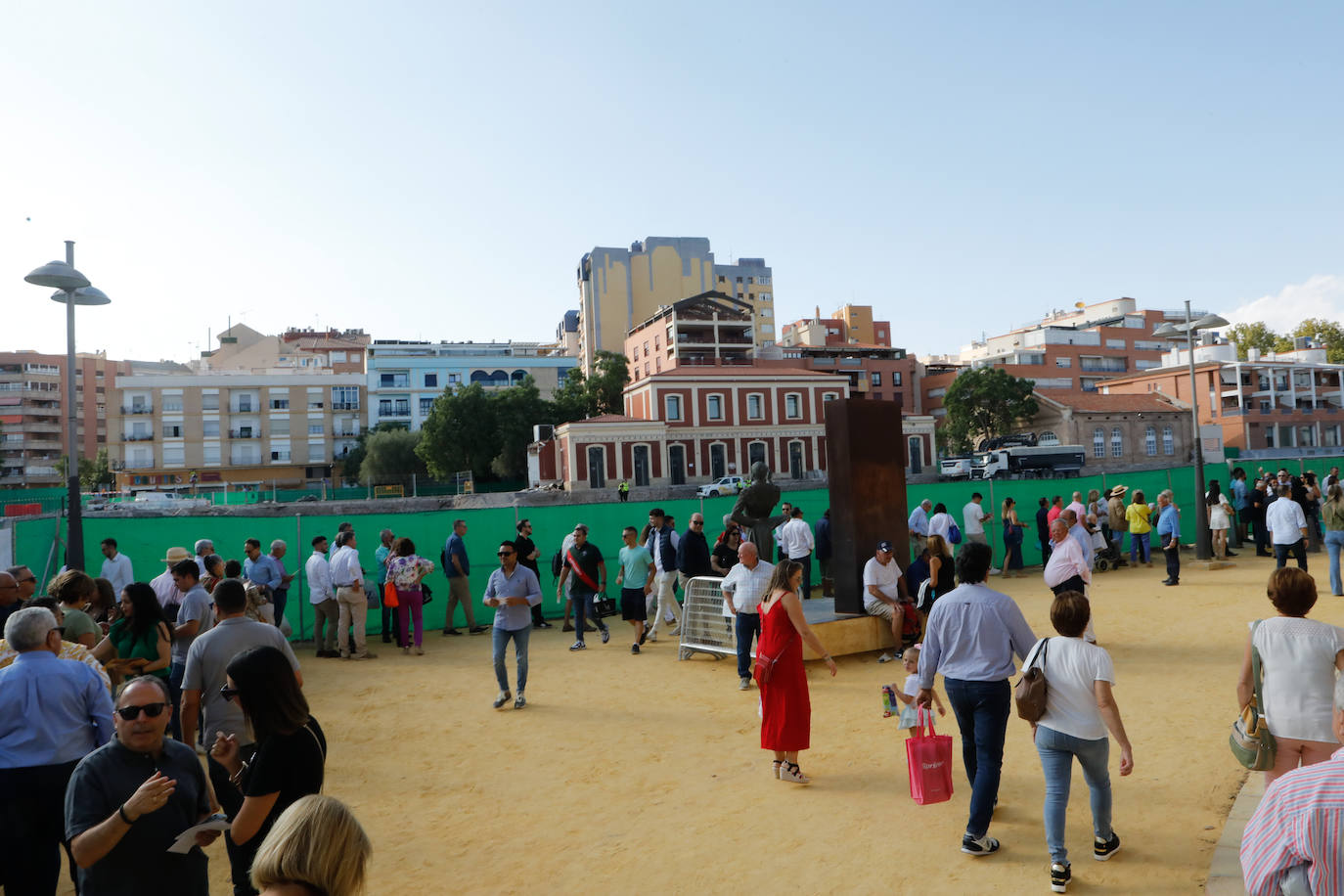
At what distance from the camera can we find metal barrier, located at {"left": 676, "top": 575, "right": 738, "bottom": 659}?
416 inches

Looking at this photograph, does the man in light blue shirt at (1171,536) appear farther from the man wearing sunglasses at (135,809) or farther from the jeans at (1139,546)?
the man wearing sunglasses at (135,809)

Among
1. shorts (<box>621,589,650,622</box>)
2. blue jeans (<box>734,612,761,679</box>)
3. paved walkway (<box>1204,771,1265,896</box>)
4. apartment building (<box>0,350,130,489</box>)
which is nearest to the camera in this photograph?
paved walkway (<box>1204,771,1265,896</box>)

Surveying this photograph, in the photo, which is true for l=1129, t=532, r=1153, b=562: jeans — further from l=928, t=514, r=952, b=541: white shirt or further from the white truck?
the white truck

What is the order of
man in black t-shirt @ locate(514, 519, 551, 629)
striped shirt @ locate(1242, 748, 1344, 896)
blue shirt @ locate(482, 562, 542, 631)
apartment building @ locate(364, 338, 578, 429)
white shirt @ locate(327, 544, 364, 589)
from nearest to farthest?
1. striped shirt @ locate(1242, 748, 1344, 896)
2. blue shirt @ locate(482, 562, 542, 631)
3. white shirt @ locate(327, 544, 364, 589)
4. man in black t-shirt @ locate(514, 519, 551, 629)
5. apartment building @ locate(364, 338, 578, 429)

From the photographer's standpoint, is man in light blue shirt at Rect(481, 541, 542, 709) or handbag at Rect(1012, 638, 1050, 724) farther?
man in light blue shirt at Rect(481, 541, 542, 709)

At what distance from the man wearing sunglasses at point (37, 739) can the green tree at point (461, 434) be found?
5387cm

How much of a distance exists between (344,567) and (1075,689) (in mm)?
9558

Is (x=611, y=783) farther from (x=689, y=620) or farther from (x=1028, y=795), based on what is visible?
(x=689, y=620)

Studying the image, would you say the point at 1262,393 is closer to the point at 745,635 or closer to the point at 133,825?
the point at 745,635

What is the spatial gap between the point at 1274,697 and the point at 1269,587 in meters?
0.51

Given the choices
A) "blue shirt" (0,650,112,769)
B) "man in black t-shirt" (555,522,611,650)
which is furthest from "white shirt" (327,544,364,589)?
"blue shirt" (0,650,112,769)

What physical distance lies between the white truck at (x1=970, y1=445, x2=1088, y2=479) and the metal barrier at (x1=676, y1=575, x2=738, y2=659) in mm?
41437

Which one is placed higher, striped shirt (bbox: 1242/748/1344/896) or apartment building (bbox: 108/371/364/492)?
apartment building (bbox: 108/371/364/492)

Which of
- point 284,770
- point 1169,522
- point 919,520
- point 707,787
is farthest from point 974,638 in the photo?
point 1169,522
